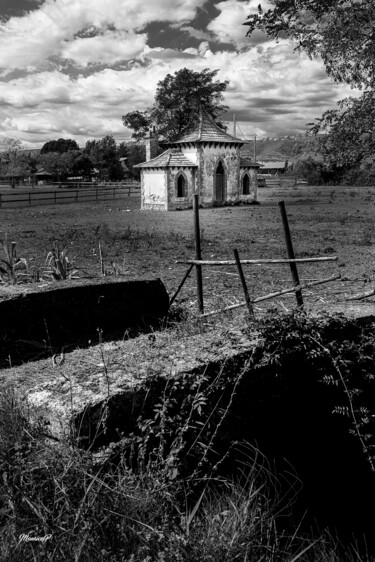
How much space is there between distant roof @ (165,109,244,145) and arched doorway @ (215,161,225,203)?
1.67 m

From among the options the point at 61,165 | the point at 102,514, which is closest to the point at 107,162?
the point at 61,165

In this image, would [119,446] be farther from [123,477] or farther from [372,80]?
[372,80]

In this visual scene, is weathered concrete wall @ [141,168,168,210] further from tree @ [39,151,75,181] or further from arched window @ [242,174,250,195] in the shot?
tree @ [39,151,75,181]

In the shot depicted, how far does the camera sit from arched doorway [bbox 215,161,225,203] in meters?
35.1

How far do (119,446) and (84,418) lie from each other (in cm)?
23

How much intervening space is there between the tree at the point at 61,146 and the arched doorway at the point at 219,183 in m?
68.1

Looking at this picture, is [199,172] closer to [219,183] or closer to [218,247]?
[219,183]

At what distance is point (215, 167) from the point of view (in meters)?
34.7

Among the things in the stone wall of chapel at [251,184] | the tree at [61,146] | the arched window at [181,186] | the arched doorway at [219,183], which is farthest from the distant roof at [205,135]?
the tree at [61,146]

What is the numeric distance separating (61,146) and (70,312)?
98243 mm

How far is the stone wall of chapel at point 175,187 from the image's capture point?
106 ft

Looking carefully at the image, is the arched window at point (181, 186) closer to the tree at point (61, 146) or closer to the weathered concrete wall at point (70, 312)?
the weathered concrete wall at point (70, 312)

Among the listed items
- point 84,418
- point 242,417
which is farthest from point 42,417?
point 242,417

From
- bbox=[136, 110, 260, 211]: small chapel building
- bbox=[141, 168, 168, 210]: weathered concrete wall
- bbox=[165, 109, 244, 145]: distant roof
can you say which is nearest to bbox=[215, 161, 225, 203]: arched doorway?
bbox=[136, 110, 260, 211]: small chapel building
